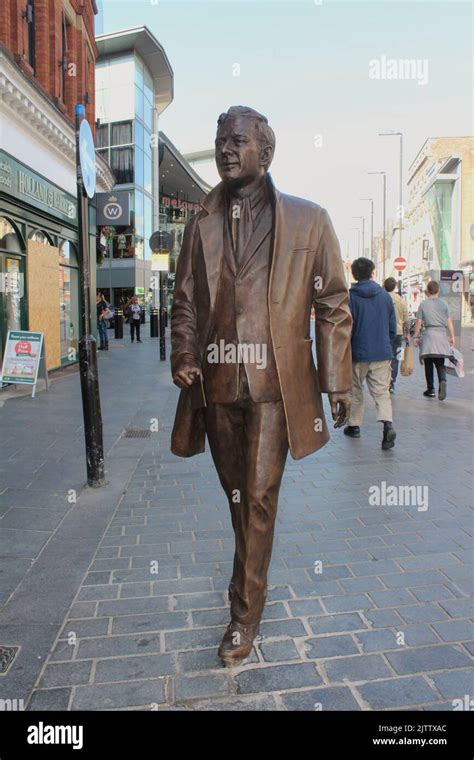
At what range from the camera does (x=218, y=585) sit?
343 cm

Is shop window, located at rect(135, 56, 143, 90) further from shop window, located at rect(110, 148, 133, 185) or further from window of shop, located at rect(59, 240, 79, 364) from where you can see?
window of shop, located at rect(59, 240, 79, 364)

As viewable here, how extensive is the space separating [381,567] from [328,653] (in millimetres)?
1023

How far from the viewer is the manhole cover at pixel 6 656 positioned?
265 centimetres

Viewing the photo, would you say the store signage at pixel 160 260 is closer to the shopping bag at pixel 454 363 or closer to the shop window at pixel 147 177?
the shopping bag at pixel 454 363

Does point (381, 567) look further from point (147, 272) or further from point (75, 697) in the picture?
point (147, 272)

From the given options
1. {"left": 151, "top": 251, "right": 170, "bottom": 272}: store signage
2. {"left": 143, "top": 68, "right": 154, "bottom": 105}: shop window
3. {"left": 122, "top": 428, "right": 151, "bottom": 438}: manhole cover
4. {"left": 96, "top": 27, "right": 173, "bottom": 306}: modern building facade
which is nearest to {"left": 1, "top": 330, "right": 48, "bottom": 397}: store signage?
{"left": 122, "top": 428, "right": 151, "bottom": 438}: manhole cover

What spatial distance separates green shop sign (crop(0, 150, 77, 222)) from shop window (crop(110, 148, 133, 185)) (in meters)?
26.9

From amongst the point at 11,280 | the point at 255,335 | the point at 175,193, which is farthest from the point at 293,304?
the point at 175,193

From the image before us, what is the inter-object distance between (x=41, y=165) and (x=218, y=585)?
11297 millimetres

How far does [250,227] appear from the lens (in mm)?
2760

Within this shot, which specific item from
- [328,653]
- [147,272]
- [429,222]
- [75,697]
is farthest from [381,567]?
[429,222]

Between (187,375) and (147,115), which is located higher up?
(147,115)

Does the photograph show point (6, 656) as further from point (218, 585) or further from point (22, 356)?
point (22, 356)
